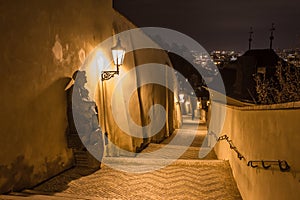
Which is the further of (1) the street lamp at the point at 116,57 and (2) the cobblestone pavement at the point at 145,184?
(1) the street lamp at the point at 116,57

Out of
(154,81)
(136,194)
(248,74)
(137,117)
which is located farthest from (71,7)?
(248,74)

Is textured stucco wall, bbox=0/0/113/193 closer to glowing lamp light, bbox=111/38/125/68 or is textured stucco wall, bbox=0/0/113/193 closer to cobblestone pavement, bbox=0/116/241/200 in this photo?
cobblestone pavement, bbox=0/116/241/200

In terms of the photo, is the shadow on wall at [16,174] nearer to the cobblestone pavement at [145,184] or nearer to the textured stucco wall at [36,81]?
the textured stucco wall at [36,81]

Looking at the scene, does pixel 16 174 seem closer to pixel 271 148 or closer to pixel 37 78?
pixel 37 78

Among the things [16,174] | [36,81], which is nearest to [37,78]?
[36,81]

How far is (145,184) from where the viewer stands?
4.25m

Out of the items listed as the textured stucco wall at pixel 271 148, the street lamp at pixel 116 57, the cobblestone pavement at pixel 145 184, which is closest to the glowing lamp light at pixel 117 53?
the street lamp at pixel 116 57

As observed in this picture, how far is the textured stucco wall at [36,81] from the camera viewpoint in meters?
3.34

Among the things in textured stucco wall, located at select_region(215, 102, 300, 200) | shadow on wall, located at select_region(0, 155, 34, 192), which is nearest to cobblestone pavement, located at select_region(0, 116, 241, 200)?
shadow on wall, located at select_region(0, 155, 34, 192)

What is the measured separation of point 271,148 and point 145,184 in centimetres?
231

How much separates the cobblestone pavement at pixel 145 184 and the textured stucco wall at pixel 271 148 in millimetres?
542

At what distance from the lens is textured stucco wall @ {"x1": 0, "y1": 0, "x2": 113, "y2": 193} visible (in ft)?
10.9

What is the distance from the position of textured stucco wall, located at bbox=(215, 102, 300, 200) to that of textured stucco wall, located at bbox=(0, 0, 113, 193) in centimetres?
298

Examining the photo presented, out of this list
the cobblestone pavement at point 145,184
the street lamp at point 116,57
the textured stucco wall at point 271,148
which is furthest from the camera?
the street lamp at point 116,57
